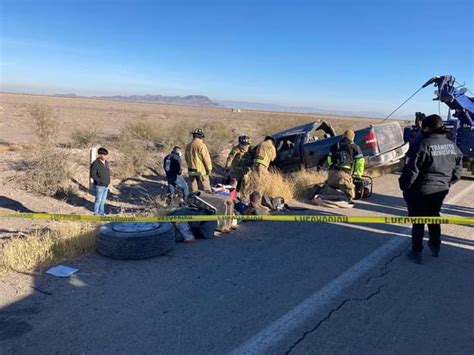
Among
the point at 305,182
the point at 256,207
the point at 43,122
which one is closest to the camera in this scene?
the point at 256,207

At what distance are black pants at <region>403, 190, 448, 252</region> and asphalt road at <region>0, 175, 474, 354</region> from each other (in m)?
0.26

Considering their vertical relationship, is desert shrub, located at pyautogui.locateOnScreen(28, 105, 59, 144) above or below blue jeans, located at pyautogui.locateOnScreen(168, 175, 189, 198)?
above

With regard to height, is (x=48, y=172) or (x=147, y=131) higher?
(x=147, y=131)

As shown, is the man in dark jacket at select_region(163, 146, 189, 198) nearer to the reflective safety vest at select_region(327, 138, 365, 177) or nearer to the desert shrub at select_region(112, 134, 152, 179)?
the reflective safety vest at select_region(327, 138, 365, 177)

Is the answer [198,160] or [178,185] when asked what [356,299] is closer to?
[198,160]

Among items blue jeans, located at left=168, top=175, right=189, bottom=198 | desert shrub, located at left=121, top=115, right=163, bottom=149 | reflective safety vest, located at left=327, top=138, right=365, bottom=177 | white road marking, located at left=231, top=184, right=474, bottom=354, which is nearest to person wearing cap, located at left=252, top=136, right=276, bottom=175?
reflective safety vest, located at left=327, top=138, right=365, bottom=177

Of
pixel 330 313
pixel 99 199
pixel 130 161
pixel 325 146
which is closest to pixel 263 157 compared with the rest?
pixel 325 146

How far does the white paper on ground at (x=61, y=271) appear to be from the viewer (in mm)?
4449

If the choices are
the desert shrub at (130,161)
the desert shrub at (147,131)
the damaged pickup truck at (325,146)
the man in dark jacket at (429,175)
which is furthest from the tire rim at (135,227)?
the desert shrub at (147,131)

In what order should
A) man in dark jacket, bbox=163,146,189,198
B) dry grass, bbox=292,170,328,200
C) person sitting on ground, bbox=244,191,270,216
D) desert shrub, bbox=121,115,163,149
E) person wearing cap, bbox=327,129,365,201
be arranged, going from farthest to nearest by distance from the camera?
desert shrub, bbox=121,115,163,149, man in dark jacket, bbox=163,146,189,198, dry grass, bbox=292,170,328,200, person wearing cap, bbox=327,129,365,201, person sitting on ground, bbox=244,191,270,216

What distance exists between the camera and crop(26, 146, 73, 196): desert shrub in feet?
34.7

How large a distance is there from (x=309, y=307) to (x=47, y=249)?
116 inches

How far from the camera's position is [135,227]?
5262 millimetres

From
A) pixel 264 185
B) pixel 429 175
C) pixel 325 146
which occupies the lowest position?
pixel 264 185
